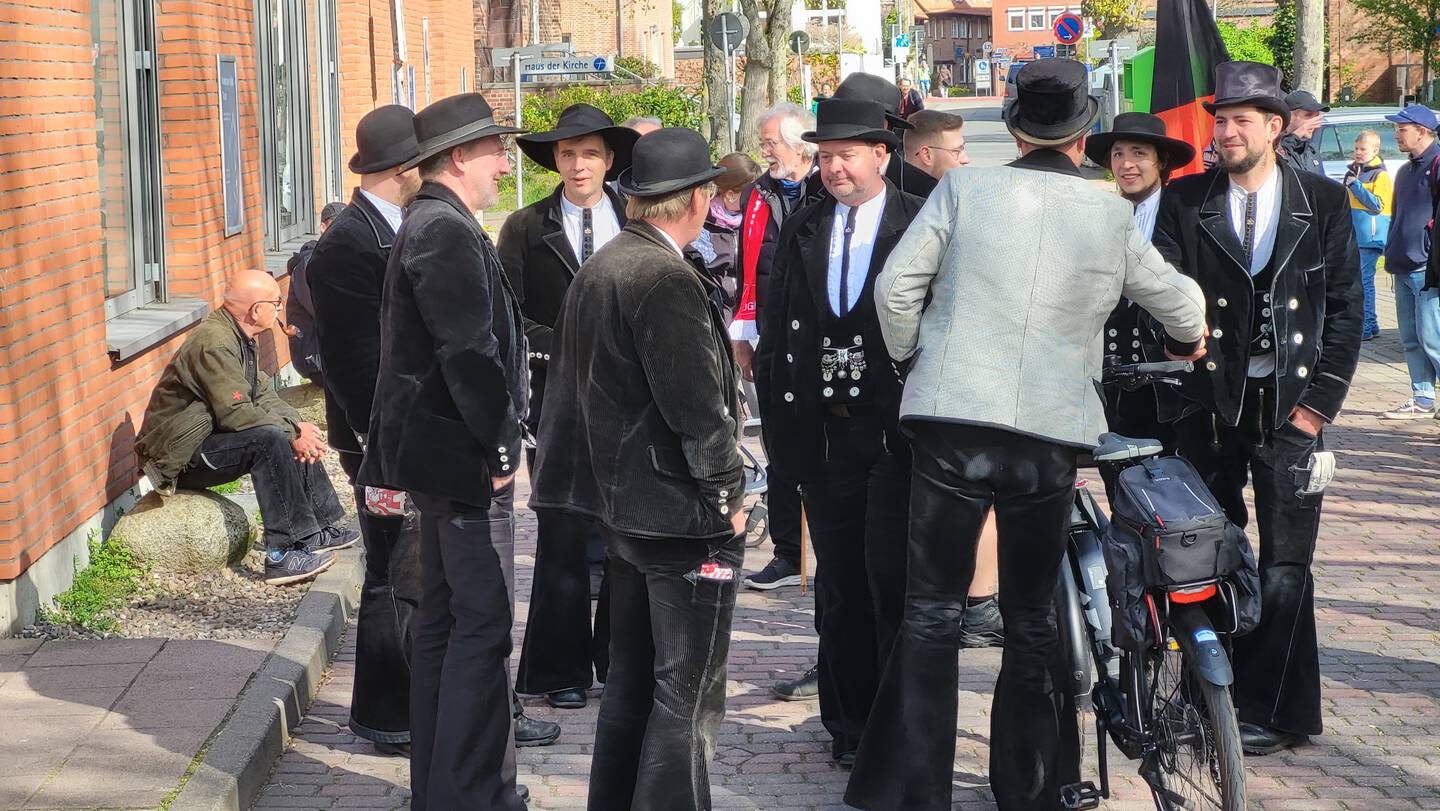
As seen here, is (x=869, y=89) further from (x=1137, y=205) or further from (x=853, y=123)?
(x=853, y=123)

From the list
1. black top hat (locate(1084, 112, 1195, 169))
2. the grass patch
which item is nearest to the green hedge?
the grass patch

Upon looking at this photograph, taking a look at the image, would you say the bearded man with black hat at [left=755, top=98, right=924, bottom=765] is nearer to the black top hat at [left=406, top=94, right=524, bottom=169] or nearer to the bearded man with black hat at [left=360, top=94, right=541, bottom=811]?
the bearded man with black hat at [left=360, top=94, right=541, bottom=811]

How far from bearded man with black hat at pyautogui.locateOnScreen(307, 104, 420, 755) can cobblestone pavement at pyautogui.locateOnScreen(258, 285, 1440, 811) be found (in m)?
0.31

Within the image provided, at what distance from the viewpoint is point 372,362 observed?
5262mm

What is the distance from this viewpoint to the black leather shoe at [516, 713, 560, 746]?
573 centimetres

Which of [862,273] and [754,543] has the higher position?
[862,273]

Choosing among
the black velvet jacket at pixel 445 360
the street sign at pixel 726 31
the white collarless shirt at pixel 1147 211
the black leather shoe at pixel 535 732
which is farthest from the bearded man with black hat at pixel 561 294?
the street sign at pixel 726 31

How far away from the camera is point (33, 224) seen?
6.98m

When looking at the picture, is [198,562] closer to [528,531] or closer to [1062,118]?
[528,531]

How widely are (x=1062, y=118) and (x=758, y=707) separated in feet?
8.24

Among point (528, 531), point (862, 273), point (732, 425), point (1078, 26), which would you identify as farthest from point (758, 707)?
point (1078, 26)

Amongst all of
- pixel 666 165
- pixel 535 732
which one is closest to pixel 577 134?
pixel 666 165

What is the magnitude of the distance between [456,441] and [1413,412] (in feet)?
30.9

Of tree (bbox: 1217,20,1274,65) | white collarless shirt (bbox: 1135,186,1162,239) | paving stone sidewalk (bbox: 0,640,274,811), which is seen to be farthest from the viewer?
tree (bbox: 1217,20,1274,65)
